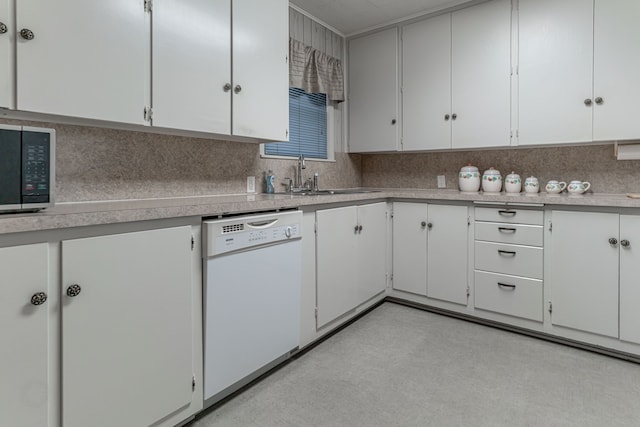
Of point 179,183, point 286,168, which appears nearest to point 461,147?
point 286,168

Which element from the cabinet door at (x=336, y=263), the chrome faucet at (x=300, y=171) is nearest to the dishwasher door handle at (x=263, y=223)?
the cabinet door at (x=336, y=263)

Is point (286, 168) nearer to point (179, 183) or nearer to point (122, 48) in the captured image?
point (179, 183)

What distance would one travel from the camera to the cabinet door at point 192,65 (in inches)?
66.2

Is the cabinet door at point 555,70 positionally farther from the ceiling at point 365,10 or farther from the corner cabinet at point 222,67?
the corner cabinet at point 222,67

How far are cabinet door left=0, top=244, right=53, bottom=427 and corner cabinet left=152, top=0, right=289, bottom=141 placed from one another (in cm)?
86

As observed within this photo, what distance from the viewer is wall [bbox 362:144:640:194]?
263 cm

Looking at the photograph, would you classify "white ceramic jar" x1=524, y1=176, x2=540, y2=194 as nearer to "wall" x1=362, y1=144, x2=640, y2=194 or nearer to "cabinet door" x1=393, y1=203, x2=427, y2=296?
"wall" x1=362, y1=144, x2=640, y2=194

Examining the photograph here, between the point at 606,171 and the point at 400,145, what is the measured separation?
5.14 ft

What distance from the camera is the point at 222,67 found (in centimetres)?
195

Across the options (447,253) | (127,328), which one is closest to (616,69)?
(447,253)

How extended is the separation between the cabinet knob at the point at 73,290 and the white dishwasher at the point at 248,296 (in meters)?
0.50

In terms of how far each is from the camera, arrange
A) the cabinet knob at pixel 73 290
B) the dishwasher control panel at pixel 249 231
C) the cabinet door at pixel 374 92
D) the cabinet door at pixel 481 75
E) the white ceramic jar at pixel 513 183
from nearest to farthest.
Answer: the cabinet knob at pixel 73 290 → the dishwasher control panel at pixel 249 231 → the cabinet door at pixel 481 75 → the white ceramic jar at pixel 513 183 → the cabinet door at pixel 374 92

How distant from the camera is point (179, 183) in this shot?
2.15m

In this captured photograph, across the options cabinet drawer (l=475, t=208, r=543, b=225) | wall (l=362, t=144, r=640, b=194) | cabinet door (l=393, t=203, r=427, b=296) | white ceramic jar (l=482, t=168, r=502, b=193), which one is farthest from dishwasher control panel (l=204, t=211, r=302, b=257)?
wall (l=362, t=144, r=640, b=194)
